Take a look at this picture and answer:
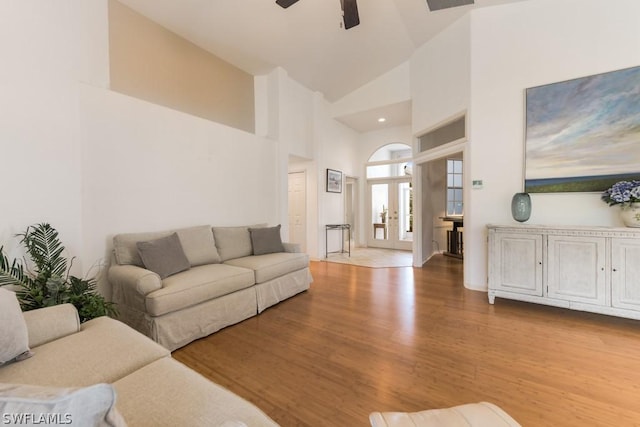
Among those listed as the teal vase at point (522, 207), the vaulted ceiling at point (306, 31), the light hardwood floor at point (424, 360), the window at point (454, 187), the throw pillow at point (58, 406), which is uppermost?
the vaulted ceiling at point (306, 31)

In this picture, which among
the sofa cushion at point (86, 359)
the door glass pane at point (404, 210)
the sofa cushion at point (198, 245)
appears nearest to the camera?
the sofa cushion at point (86, 359)

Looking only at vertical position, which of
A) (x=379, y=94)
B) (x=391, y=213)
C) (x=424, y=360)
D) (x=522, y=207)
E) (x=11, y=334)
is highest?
(x=379, y=94)

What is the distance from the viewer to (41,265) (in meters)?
2.09

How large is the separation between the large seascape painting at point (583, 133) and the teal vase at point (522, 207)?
203 mm

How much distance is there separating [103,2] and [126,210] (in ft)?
7.27

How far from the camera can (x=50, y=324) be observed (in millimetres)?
1427

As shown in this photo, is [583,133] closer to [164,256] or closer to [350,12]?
[350,12]

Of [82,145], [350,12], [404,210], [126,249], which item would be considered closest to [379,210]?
[404,210]

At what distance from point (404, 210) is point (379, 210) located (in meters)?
0.68

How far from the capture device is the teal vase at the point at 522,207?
3109mm

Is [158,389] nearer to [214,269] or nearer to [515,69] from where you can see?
[214,269]

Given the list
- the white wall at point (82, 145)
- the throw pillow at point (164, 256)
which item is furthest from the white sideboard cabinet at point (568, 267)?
the white wall at point (82, 145)

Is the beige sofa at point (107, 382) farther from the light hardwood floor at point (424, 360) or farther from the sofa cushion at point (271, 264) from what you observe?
the sofa cushion at point (271, 264)

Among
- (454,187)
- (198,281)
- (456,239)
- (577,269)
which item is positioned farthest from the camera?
(454,187)
